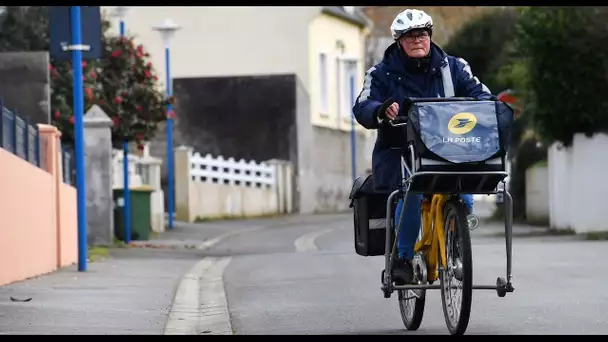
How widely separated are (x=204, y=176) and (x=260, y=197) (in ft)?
10.7

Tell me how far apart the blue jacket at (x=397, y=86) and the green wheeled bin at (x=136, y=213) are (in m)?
16.6

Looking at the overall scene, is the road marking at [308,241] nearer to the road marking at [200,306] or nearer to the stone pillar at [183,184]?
the stone pillar at [183,184]

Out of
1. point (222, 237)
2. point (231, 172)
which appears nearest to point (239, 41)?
point (231, 172)

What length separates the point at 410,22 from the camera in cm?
862

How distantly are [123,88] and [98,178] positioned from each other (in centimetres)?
313

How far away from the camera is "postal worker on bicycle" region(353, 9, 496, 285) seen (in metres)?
8.66

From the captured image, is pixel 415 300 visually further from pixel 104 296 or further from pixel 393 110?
pixel 104 296

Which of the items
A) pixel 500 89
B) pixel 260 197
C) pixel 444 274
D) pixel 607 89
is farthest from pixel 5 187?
pixel 260 197

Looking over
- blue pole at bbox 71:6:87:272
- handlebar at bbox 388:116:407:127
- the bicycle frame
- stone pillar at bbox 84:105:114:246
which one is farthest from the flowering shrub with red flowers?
handlebar at bbox 388:116:407:127

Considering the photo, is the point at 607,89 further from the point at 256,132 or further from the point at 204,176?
the point at 256,132

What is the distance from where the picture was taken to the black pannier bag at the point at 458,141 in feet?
26.2

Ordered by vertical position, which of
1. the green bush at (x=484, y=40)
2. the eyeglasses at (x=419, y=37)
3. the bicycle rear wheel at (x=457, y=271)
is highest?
the green bush at (x=484, y=40)

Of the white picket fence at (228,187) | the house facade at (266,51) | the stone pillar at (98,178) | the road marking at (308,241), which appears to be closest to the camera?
the stone pillar at (98,178)

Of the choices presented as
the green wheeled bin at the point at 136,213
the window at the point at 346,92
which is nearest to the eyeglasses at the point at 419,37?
the green wheeled bin at the point at 136,213
